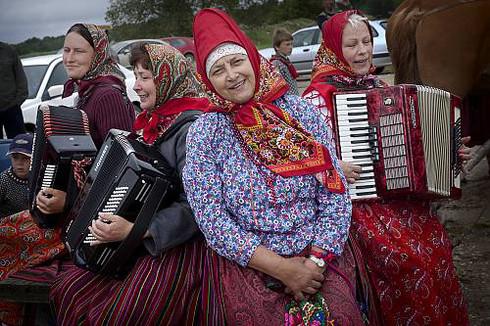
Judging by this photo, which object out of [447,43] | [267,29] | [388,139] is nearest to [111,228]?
[388,139]

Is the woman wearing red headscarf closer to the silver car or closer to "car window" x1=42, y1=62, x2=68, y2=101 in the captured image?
"car window" x1=42, y1=62, x2=68, y2=101

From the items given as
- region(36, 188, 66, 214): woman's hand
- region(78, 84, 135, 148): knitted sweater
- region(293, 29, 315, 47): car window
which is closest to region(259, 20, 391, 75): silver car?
region(293, 29, 315, 47): car window

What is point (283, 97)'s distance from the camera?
2.41 m

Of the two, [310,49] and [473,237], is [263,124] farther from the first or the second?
[310,49]

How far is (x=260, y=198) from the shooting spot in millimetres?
2219

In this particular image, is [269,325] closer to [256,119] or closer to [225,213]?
[225,213]

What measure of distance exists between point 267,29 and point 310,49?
17828mm

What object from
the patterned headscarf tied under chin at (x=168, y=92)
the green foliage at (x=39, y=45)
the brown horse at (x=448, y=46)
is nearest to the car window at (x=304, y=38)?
the green foliage at (x=39, y=45)

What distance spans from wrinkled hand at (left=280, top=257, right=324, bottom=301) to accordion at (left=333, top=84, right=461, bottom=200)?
1.80 ft

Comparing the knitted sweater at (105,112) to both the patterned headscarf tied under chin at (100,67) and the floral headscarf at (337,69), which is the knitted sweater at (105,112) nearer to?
the patterned headscarf tied under chin at (100,67)

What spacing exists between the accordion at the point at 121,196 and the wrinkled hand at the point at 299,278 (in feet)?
1.75

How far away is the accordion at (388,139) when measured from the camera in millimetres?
2594

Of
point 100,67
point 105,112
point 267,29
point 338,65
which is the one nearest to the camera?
point 338,65

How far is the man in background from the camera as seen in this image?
22.6 ft
